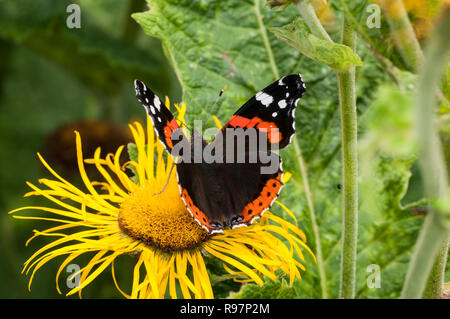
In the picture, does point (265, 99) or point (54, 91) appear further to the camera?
point (54, 91)

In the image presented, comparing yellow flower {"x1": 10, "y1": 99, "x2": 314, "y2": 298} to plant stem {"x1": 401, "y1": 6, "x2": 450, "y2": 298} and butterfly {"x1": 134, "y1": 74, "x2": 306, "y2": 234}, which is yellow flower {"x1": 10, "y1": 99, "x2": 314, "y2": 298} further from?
plant stem {"x1": 401, "y1": 6, "x2": 450, "y2": 298}

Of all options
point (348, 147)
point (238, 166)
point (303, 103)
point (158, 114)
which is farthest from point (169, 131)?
point (303, 103)

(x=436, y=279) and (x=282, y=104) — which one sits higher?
(x=282, y=104)

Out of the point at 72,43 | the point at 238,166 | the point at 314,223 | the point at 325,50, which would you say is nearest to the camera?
the point at 325,50

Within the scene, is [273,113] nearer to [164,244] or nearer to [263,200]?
[263,200]

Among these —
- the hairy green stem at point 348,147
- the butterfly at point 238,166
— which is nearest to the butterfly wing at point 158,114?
the butterfly at point 238,166

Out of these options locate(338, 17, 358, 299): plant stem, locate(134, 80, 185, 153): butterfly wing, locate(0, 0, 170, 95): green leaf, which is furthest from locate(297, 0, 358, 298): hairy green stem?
locate(0, 0, 170, 95): green leaf

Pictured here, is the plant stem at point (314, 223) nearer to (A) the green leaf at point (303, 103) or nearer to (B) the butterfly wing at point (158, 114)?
(A) the green leaf at point (303, 103)
